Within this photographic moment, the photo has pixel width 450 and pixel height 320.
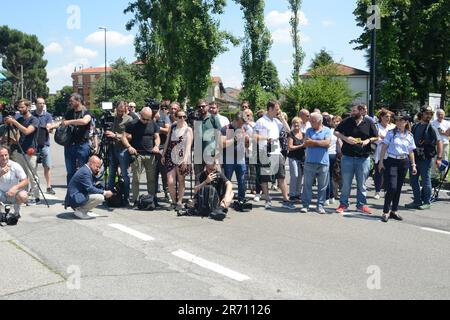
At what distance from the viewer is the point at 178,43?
3512 centimetres

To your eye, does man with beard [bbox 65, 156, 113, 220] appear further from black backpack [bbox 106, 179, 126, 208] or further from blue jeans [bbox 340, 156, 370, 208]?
blue jeans [bbox 340, 156, 370, 208]

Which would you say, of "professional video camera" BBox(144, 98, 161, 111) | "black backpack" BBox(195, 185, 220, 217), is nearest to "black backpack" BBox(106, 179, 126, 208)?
"black backpack" BBox(195, 185, 220, 217)

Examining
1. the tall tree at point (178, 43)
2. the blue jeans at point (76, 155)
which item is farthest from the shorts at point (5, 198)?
the tall tree at point (178, 43)

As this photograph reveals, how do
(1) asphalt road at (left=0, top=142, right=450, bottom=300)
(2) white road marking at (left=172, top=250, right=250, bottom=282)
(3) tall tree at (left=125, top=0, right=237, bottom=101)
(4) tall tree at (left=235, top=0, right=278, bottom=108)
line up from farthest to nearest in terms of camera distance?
(4) tall tree at (left=235, top=0, right=278, bottom=108) < (3) tall tree at (left=125, top=0, right=237, bottom=101) < (2) white road marking at (left=172, top=250, right=250, bottom=282) < (1) asphalt road at (left=0, top=142, right=450, bottom=300)

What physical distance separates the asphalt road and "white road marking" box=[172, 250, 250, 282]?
0.01m

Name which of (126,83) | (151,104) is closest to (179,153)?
(151,104)

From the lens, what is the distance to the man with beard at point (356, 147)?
27.8 feet

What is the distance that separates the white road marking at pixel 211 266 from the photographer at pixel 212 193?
7.31ft

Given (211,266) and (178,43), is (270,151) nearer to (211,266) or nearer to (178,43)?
(211,266)

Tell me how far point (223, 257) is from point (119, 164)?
398cm

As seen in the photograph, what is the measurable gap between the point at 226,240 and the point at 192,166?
8.66 ft

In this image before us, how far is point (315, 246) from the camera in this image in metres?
6.20

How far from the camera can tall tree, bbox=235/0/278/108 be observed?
36562mm
